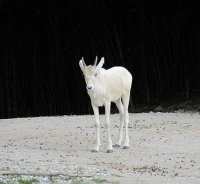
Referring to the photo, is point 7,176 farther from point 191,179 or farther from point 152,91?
point 152,91

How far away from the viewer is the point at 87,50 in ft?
75.6

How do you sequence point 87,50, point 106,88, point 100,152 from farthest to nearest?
point 87,50, point 106,88, point 100,152

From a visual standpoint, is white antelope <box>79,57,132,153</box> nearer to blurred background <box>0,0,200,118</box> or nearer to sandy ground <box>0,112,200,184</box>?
sandy ground <box>0,112,200,184</box>

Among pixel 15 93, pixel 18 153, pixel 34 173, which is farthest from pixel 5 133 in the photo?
pixel 15 93

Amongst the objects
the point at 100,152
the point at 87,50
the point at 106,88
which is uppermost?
the point at 87,50

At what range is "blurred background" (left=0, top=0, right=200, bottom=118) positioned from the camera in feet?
71.8

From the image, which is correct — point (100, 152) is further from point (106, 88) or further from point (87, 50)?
point (87, 50)

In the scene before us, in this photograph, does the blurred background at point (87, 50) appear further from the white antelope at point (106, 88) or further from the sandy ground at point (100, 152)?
the white antelope at point (106, 88)

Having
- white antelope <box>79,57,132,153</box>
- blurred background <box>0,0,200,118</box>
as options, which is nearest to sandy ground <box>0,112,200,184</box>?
white antelope <box>79,57,132,153</box>

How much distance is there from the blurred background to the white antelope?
9.34 metres

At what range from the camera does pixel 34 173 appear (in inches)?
336

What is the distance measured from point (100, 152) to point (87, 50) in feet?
40.0

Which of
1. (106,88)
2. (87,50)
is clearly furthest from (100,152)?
(87,50)

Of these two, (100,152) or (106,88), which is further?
(106,88)
